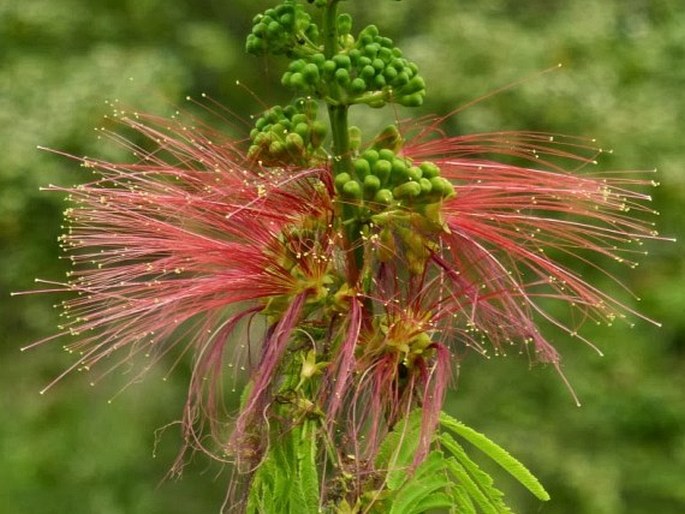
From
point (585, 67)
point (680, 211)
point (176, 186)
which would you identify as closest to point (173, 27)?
point (585, 67)

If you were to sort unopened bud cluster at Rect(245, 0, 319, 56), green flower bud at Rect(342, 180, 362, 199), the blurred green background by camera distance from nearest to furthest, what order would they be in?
1. green flower bud at Rect(342, 180, 362, 199)
2. unopened bud cluster at Rect(245, 0, 319, 56)
3. the blurred green background

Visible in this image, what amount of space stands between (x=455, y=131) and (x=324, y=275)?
5163mm

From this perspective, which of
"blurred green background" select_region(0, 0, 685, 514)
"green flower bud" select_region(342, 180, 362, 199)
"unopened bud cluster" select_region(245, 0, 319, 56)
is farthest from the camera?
"blurred green background" select_region(0, 0, 685, 514)

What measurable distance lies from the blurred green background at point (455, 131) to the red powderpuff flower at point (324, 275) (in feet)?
14.0

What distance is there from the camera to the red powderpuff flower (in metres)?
2.30

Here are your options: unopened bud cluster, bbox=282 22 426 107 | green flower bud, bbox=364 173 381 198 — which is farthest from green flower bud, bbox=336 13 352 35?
green flower bud, bbox=364 173 381 198

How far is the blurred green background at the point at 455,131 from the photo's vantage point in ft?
23.0

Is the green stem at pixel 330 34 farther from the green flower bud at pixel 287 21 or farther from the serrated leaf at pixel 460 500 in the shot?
the serrated leaf at pixel 460 500

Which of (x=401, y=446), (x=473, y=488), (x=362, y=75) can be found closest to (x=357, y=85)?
(x=362, y=75)

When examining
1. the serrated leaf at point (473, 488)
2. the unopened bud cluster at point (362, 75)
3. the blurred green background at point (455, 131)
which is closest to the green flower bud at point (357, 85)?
the unopened bud cluster at point (362, 75)

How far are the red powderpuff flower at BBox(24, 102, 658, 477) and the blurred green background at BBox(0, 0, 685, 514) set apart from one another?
4278 mm

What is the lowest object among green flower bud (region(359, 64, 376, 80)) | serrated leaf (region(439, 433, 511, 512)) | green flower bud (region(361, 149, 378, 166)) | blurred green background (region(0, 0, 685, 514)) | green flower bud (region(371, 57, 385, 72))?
serrated leaf (region(439, 433, 511, 512))

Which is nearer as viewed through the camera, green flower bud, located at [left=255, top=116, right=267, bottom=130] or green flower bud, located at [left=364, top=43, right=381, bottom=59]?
green flower bud, located at [left=364, top=43, right=381, bottom=59]

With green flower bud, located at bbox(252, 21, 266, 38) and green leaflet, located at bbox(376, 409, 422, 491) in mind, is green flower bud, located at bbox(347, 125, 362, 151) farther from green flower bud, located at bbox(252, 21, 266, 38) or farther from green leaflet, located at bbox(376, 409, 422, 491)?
green leaflet, located at bbox(376, 409, 422, 491)
